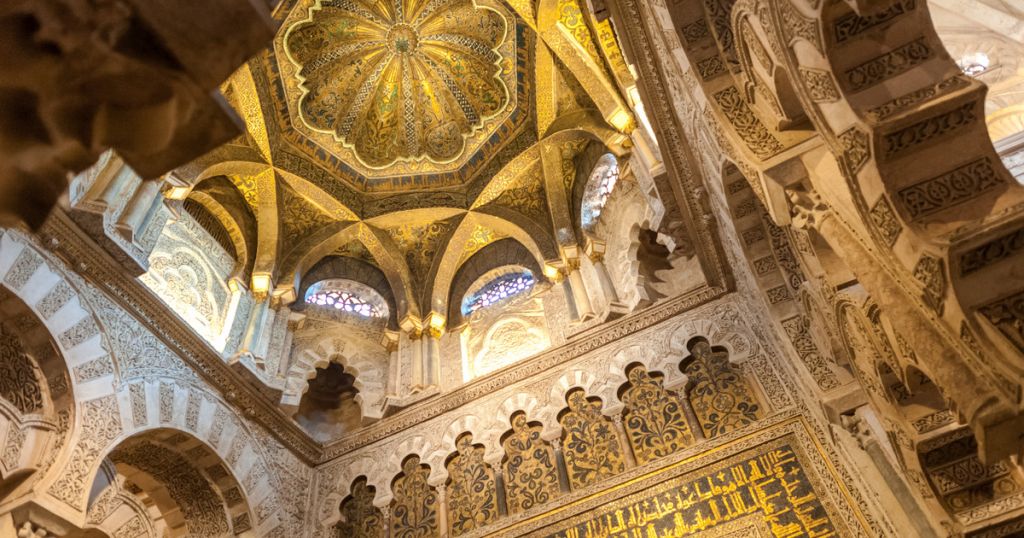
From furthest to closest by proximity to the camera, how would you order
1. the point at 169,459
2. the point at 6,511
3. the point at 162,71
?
the point at 169,459 → the point at 6,511 → the point at 162,71

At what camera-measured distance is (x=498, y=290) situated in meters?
10.3

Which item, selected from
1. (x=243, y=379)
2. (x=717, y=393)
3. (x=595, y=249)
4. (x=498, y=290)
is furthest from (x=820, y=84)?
(x=498, y=290)

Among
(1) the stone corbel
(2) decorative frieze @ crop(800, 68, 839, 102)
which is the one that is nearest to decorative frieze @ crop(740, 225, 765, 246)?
(2) decorative frieze @ crop(800, 68, 839, 102)

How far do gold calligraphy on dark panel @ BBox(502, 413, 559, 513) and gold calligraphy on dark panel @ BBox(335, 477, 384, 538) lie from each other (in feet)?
5.49

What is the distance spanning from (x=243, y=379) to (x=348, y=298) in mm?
2718

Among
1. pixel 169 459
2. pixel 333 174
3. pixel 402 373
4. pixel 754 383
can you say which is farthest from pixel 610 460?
pixel 333 174

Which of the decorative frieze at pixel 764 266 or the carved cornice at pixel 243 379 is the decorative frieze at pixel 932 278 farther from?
the carved cornice at pixel 243 379

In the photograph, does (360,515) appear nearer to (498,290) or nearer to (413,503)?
(413,503)

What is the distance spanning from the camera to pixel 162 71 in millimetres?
1677

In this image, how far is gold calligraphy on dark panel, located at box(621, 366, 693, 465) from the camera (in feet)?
22.9

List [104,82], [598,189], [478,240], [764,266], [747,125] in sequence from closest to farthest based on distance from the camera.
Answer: [104,82], [747,125], [764,266], [598,189], [478,240]

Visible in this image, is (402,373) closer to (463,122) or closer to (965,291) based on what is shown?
(463,122)

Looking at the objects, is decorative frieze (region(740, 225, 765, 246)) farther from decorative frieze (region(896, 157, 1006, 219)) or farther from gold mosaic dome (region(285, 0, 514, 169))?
gold mosaic dome (region(285, 0, 514, 169))

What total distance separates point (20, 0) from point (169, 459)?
6975 millimetres
